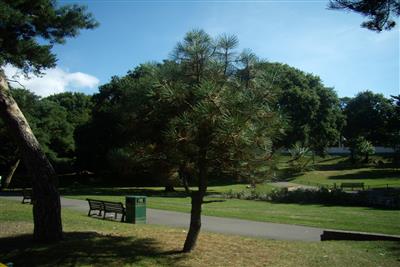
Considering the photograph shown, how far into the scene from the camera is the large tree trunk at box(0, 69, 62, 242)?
1128cm

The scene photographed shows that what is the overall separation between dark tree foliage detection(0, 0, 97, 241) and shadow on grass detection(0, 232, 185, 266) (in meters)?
0.62

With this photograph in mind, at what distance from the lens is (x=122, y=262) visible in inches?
376

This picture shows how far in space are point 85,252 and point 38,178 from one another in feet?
7.83

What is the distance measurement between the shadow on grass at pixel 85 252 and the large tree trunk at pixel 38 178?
0.41 metres

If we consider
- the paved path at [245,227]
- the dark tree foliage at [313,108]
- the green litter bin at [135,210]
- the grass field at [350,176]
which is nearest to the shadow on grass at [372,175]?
the grass field at [350,176]

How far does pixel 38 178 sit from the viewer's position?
1144 cm

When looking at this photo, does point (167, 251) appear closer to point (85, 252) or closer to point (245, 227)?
point (85, 252)

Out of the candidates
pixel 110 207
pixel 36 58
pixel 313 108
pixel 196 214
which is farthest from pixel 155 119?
pixel 313 108

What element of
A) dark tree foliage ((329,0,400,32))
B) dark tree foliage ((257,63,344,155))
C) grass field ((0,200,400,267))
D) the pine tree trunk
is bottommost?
grass field ((0,200,400,267))

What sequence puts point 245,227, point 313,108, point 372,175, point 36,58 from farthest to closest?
1. point 313,108
2. point 372,175
3. point 245,227
4. point 36,58

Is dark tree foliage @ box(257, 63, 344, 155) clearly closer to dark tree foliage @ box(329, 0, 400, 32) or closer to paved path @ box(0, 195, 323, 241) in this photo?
paved path @ box(0, 195, 323, 241)

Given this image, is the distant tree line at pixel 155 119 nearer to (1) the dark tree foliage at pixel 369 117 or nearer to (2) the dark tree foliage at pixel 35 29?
(1) the dark tree foliage at pixel 369 117

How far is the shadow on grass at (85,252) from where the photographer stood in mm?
9484

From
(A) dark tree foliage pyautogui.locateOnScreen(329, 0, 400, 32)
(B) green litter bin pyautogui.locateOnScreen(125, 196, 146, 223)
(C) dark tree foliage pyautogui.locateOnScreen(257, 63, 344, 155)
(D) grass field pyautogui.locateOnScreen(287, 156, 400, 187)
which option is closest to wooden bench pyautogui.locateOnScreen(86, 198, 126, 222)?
(B) green litter bin pyautogui.locateOnScreen(125, 196, 146, 223)
